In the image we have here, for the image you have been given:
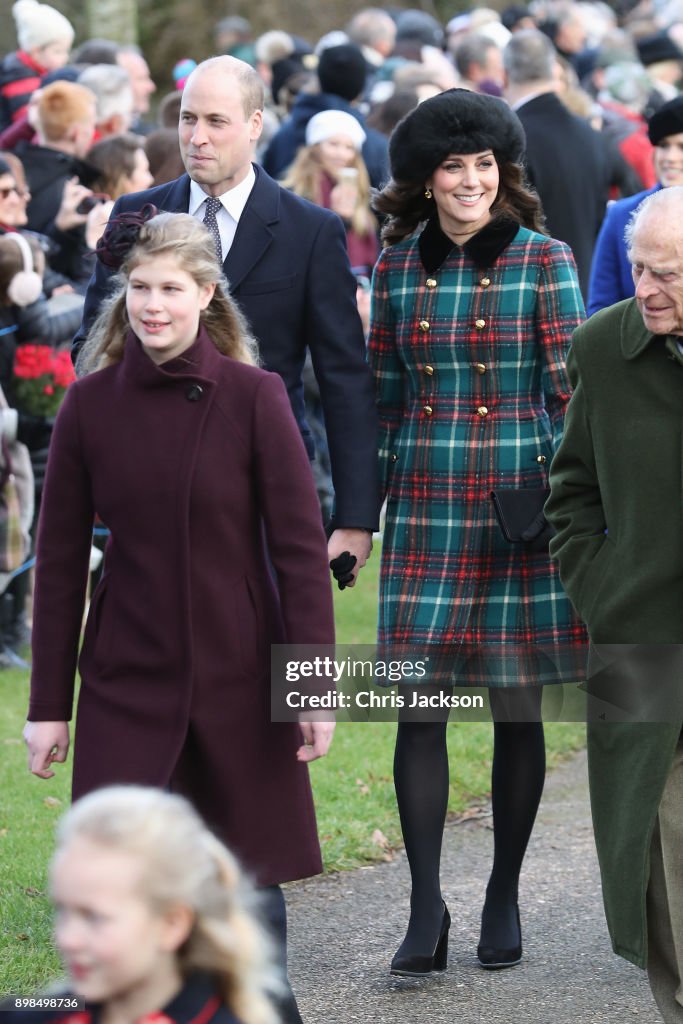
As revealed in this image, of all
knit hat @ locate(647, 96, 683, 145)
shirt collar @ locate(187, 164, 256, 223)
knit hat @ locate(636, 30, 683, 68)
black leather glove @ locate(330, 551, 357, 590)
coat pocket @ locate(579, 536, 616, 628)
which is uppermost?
knit hat @ locate(636, 30, 683, 68)

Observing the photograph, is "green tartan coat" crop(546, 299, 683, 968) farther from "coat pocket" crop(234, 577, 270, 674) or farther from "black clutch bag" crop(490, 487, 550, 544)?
"coat pocket" crop(234, 577, 270, 674)

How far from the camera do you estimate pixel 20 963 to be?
4574 mm

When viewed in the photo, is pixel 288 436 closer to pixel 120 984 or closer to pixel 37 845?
pixel 120 984

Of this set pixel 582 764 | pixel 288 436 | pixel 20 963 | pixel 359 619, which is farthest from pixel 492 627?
pixel 359 619

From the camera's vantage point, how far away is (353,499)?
4586 mm

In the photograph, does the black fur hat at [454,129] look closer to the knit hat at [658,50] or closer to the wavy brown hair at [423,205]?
the wavy brown hair at [423,205]

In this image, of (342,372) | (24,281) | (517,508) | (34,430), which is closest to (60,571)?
(342,372)

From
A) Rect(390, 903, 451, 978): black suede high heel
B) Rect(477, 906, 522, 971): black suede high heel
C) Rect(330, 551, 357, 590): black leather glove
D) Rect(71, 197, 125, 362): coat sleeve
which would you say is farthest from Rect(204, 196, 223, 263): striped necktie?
Rect(477, 906, 522, 971): black suede high heel

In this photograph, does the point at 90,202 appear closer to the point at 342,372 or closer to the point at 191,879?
the point at 342,372

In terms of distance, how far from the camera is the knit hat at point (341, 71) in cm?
1052

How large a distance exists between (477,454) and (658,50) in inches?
394

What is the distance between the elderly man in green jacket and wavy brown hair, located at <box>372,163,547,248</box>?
790 millimetres

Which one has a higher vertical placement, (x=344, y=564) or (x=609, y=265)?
(x=609, y=265)

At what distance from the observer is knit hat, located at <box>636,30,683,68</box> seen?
45.1 ft
